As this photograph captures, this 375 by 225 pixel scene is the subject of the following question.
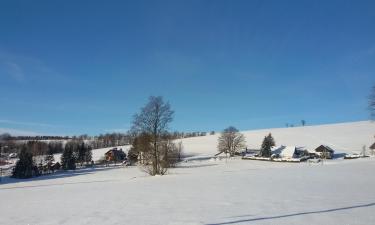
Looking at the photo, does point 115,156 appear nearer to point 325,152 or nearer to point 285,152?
point 285,152

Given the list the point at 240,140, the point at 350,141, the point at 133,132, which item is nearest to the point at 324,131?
the point at 350,141

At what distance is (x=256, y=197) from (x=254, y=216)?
17.1ft

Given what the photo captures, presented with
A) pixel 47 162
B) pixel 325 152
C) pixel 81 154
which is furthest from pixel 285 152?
pixel 47 162

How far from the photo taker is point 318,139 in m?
126

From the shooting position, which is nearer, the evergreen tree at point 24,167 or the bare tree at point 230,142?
the evergreen tree at point 24,167

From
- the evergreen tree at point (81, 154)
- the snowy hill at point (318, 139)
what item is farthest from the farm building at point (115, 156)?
the snowy hill at point (318, 139)

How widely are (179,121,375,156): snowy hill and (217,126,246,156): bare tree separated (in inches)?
292

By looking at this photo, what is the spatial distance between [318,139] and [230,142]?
35.0 meters

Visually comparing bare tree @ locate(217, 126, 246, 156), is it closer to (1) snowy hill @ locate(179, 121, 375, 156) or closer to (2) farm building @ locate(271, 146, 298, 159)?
(1) snowy hill @ locate(179, 121, 375, 156)

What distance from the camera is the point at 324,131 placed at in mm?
142875

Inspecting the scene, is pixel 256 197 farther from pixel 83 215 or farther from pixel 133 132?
pixel 133 132

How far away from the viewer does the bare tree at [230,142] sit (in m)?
112

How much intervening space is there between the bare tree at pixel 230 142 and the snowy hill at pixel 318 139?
7.43m

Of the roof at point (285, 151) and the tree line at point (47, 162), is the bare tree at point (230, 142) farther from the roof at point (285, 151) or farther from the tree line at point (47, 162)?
the tree line at point (47, 162)
